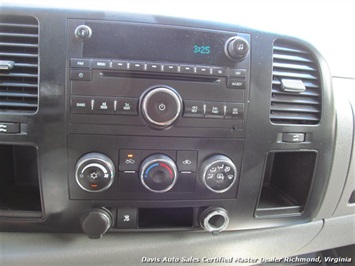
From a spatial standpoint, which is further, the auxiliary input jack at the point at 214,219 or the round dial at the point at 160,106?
the auxiliary input jack at the point at 214,219

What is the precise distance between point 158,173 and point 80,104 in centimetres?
31

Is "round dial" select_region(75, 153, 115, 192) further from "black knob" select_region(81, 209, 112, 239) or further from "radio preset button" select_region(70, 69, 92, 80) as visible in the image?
"radio preset button" select_region(70, 69, 92, 80)

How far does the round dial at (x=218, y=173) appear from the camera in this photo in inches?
33.0

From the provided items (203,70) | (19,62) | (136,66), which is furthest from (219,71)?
(19,62)

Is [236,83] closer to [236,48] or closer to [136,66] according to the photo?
[236,48]

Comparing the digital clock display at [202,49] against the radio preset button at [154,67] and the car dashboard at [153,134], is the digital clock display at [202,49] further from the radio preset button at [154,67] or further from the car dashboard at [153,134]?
the radio preset button at [154,67]

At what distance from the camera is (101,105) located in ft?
2.56

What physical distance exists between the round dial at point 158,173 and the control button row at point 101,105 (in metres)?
0.18

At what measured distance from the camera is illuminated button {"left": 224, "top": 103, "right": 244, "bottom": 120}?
835 mm

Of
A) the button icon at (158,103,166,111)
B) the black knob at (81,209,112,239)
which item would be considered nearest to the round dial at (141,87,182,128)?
the button icon at (158,103,166,111)

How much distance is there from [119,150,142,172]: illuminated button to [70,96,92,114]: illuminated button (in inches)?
6.7

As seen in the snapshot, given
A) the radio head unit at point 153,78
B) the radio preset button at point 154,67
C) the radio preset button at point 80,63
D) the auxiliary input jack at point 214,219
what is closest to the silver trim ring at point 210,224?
the auxiliary input jack at point 214,219

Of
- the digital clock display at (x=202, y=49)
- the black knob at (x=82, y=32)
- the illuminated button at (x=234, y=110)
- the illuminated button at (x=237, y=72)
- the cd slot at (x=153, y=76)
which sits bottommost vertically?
the illuminated button at (x=234, y=110)

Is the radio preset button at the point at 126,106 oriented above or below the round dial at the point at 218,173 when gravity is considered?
above
